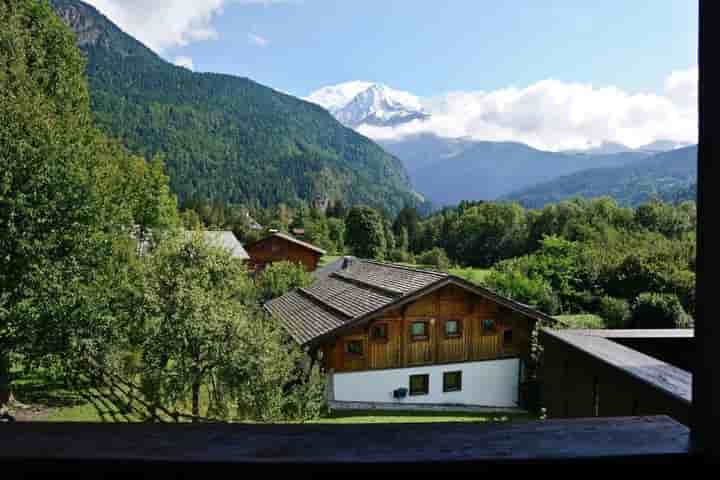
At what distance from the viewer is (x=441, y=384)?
14695 millimetres

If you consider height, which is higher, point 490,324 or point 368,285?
point 368,285

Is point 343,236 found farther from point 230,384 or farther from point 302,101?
point 302,101

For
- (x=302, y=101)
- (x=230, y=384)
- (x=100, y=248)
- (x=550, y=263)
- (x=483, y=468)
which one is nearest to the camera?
(x=483, y=468)

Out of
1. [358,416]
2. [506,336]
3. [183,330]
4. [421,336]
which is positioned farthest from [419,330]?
[183,330]

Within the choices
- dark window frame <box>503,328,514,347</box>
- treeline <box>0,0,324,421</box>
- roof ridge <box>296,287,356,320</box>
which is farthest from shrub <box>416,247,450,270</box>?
treeline <box>0,0,324,421</box>

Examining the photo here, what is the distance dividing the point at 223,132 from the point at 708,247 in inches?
4788

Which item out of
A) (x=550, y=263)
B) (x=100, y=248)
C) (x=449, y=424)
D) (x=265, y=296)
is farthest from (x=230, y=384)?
(x=550, y=263)

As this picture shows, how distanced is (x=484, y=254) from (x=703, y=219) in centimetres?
4008

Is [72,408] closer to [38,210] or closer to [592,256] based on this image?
[38,210]

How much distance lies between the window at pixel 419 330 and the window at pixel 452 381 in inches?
52.9

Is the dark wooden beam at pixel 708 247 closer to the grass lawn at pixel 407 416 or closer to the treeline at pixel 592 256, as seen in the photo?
the treeline at pixel 592 256

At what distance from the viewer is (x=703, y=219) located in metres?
0.64

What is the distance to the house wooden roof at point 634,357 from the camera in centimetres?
133

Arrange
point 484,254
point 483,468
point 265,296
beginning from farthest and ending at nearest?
point 484,254 < point 265,296 < point 483,468
